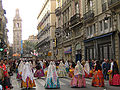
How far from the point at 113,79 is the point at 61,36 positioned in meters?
34.8

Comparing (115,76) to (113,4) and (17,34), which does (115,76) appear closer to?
(113,4)

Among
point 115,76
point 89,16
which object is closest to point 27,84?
point 115,76

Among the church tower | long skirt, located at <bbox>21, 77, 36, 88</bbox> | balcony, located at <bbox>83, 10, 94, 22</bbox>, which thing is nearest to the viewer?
long skirt, located at <bbox>21, 77, 36, 88</bbox>

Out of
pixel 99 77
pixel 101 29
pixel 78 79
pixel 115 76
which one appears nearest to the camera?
pixel 99 77

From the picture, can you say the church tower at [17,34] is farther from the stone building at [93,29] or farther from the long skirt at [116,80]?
the long skirt at [116,80]

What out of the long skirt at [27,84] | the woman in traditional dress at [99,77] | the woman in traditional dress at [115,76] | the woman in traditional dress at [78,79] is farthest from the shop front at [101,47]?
the long skirt at [27,84]

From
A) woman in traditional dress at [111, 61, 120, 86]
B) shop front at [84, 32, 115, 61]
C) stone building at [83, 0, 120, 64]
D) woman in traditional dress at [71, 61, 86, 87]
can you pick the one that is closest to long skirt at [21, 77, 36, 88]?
woman in traditional dress at [71, 61, 86, 87]

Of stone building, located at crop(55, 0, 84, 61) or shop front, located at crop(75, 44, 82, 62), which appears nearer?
stone building, located at crop(55, 0, 84, 61)

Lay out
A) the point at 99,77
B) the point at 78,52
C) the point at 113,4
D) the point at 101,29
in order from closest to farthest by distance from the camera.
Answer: the point at 99,77 → the point at 113,4 → the point at 101,29 → the point at 78,52

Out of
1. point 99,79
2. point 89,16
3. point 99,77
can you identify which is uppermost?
point 89,16

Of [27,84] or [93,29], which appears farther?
[93,29]

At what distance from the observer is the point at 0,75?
8188 mm

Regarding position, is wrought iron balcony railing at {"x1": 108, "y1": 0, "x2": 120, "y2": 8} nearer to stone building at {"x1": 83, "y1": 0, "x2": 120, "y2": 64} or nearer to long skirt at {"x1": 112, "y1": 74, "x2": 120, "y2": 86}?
stone building at {"x1": 83, "y1": 0, "x2": 120, "y2": 64}

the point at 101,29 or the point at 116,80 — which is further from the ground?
the point at 101,29
